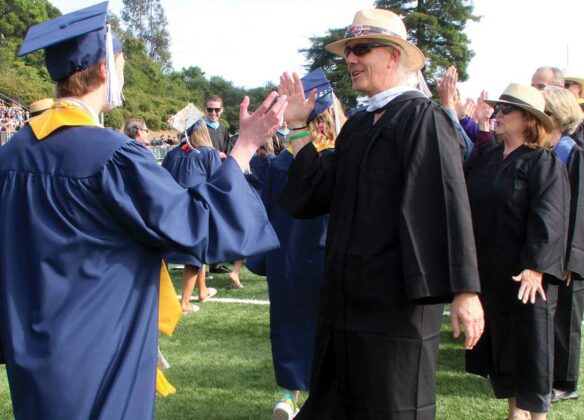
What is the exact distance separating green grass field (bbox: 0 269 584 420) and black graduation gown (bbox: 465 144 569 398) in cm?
61

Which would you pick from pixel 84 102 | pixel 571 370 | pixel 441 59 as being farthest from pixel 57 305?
pixel 441 59

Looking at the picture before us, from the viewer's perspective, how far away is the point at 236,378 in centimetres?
520

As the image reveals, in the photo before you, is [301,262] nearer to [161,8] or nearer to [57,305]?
[57,305]

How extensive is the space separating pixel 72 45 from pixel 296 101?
47.0 inches

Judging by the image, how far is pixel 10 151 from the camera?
235 centimetres

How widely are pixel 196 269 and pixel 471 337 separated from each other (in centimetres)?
483

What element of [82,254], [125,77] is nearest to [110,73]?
[82,254]

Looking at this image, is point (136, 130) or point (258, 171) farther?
point (258, 171)

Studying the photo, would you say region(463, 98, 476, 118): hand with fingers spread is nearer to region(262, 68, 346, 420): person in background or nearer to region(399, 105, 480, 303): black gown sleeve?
region(262, 68, 346, 420): person in background

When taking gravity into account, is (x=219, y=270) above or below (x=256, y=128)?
below

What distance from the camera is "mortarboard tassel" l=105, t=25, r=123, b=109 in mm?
2418

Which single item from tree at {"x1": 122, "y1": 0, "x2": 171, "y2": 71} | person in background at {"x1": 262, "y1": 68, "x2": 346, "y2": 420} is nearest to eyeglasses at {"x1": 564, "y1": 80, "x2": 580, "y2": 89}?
person in background at {"x1": 262, "y1": 68, "x2": 346, "y2": 420}

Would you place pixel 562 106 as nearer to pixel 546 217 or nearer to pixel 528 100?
pixel 528 100

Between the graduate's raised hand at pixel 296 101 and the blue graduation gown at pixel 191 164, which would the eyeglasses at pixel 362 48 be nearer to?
the graduate's raised hand at pixel 296 101
